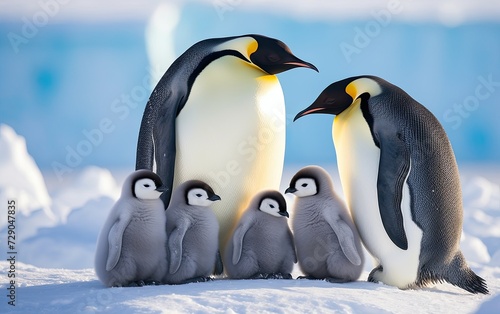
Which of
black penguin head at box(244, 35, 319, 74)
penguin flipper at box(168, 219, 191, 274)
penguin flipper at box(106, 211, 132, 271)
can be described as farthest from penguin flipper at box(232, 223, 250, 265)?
black penguin head at box(244, 35, 319, 74)

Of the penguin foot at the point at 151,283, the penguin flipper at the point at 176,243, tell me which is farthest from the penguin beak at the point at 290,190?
the penguin foot at the point at 151,283

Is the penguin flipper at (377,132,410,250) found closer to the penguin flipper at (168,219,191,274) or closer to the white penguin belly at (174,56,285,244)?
the white penguin belly at (174,56,285,244)

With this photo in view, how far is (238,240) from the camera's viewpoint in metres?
3.32

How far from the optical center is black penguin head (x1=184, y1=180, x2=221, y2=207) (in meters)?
3.34

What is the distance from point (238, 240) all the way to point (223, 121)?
0.59 metres

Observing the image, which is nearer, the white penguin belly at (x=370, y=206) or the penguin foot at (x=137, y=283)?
the penguin foot at (x=137, y=283)

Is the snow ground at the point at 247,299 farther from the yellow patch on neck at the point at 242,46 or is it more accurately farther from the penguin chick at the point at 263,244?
the yellow patch on neck at the point at 242,46

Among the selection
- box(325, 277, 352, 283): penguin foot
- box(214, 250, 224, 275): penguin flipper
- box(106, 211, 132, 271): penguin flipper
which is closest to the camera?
box(106, 211, 132, 271): penguin flipper

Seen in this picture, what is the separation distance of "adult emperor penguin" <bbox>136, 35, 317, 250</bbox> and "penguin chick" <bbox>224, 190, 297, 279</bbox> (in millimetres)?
231

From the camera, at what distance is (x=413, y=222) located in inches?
131

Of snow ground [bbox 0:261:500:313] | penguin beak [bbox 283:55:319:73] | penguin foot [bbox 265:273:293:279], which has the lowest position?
snow ground [bbox 0:261:500:313]

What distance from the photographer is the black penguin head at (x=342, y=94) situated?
11.8 ft

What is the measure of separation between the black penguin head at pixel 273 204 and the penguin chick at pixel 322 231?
0.25 ft

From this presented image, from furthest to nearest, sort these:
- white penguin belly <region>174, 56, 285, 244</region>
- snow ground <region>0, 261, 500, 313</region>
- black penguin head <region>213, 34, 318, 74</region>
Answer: black penguin head <region>213, 34, 318, 74</region> → white penguin belly <region>174, 56, 285, 244</region> → snow ground <region>0, 261, 500, 313</region>
